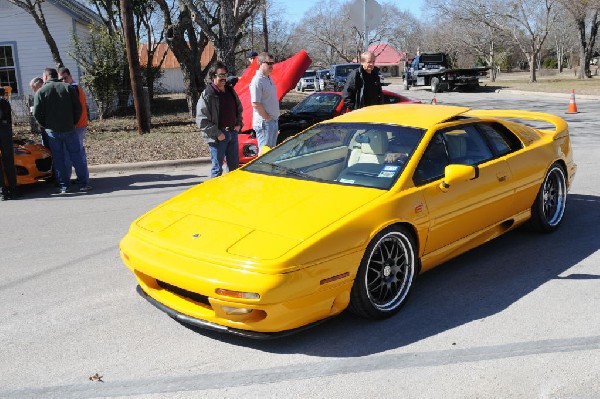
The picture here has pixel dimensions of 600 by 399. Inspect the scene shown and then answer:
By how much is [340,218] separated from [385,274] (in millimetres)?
549

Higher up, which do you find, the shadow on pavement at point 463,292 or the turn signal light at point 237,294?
the turn signal light at point 237,294

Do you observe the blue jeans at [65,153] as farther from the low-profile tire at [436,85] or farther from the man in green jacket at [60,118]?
the low-profile tire at [436,85]

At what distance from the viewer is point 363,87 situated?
8.45 metres

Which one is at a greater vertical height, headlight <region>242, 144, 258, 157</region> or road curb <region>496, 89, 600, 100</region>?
road curb <region>496, 89, 600, 100</region>

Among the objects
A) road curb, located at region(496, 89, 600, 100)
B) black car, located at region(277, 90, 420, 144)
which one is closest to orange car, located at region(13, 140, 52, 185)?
black car, located at region(277, 90, 420, 144)

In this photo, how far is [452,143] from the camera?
4.89 meters

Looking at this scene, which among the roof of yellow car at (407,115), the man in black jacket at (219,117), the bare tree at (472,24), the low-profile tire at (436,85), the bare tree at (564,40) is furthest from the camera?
the bare tree at (564,40)

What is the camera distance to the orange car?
893 centimetres

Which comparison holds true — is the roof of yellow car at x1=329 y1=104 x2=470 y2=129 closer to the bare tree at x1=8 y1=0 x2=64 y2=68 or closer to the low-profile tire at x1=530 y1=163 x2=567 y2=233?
the low-profile tire at x1=530 y1=163 x2=567 y2=233

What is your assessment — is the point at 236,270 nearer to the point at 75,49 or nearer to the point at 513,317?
the point at 513,317

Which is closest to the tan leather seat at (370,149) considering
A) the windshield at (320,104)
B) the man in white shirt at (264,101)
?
the man in white shirt at (264,101)

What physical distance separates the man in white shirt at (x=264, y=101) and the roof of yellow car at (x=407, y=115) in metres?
2.67

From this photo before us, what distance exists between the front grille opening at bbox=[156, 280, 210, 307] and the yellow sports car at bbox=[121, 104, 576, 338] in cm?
2

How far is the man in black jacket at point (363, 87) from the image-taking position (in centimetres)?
841
